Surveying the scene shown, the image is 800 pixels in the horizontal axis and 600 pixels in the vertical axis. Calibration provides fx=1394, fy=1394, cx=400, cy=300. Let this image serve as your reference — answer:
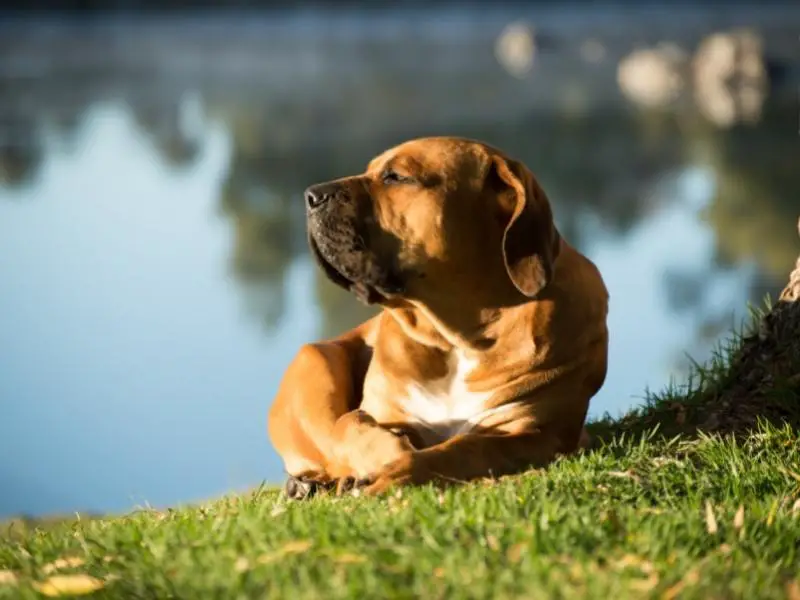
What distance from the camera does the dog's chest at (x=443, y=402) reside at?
5770 millimetres

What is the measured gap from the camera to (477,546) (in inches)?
148

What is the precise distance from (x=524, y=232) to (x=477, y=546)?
199 cm

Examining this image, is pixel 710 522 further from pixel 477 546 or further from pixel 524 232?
pixel 524 232

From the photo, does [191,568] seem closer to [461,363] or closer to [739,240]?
[461,363]

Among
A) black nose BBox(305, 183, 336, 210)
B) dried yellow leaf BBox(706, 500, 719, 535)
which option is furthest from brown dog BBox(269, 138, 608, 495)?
dried yellow leaf BBox(706, 500, 719, 535)

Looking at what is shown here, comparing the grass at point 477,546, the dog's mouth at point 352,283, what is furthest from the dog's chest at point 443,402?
the grass at point 477,546

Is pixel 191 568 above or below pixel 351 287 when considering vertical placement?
below

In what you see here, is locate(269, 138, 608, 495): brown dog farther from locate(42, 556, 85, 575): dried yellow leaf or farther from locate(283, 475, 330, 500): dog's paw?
locate(42, 556, 85, 575): dried yellow leaf

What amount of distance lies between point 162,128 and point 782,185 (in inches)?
799

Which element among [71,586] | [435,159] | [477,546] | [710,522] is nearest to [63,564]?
[71,586]

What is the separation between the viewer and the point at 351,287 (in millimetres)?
5512

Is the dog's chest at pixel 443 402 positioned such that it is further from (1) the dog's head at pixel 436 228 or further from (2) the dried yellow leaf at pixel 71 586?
(2) the dried yellow leaf at pixel 71 586

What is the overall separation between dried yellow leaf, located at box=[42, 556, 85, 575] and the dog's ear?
2128 mm

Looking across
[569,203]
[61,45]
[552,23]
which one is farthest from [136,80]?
[569,203]
